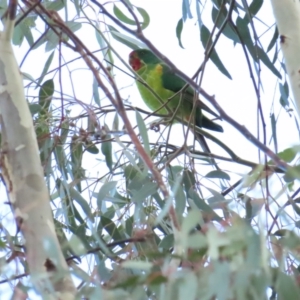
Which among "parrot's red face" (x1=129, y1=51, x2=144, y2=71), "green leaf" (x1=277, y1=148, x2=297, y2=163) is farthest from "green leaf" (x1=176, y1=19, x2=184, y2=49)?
"parrot's red face" (x1=129, y1=51, x2=144, y2=71)

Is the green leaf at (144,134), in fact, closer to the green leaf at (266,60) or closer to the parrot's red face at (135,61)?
the green leaf at (266,60)

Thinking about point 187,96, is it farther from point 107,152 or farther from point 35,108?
point 35,108

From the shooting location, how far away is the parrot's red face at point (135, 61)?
2647 mm

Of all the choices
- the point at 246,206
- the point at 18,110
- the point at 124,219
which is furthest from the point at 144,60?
the point at 18,110

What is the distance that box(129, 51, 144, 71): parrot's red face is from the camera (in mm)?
2647

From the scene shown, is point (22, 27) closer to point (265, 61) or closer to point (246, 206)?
point (265, 61)

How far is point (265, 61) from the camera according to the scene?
4.63 feet

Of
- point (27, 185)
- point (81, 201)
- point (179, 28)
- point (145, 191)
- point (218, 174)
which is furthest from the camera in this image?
point (179, 28)

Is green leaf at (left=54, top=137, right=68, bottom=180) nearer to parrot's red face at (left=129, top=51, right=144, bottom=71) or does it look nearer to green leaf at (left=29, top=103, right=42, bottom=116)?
green leaf at (left=29, top=103, right=42, bottom=116)

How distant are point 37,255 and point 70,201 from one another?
69 centimetres

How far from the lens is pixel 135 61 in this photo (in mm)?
2678

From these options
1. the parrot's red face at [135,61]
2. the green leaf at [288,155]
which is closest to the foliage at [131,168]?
the green leaf at [288,155]

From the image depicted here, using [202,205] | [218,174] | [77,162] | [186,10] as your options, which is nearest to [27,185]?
[202,205]

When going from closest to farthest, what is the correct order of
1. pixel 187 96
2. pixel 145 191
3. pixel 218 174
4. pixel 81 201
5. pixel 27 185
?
pixel 27 185
pixel 145 191
pixel 218 174
pixel 81 201
pixel 187 96
